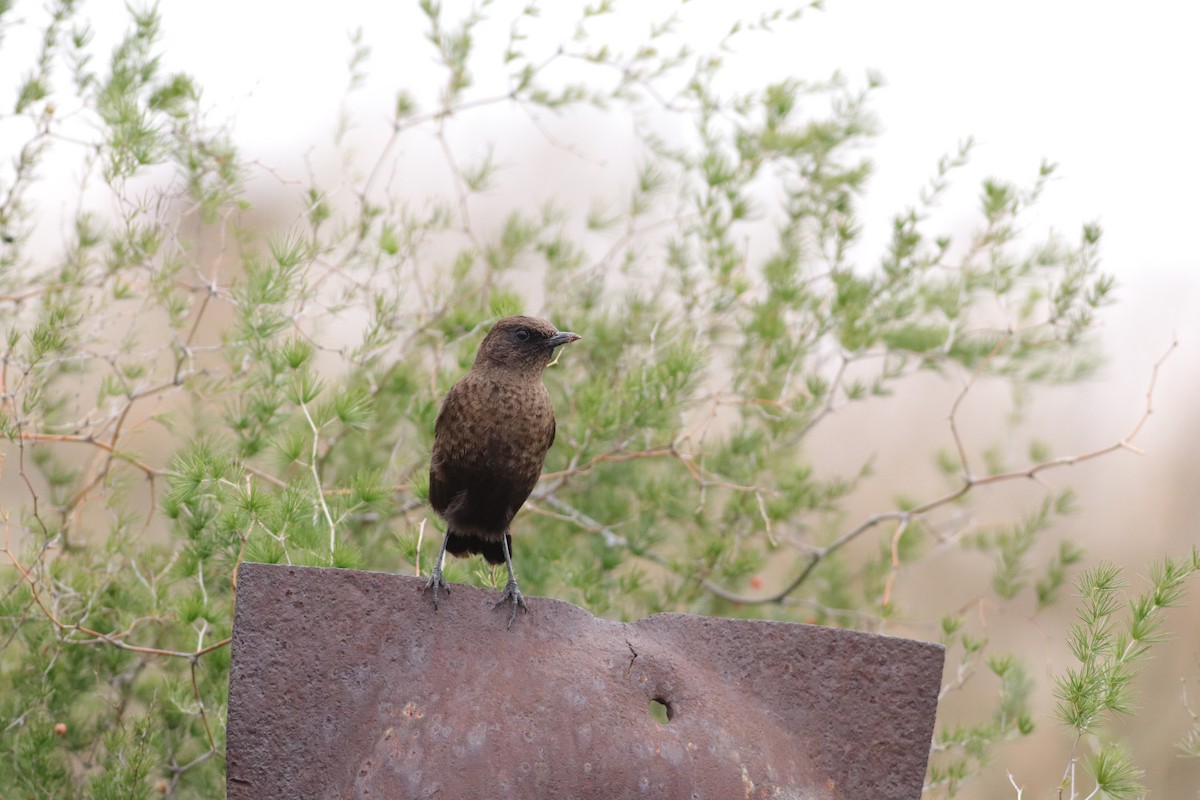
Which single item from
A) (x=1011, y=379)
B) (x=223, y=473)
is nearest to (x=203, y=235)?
(x=223, y=473)

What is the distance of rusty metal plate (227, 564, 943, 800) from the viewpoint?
1.94 m

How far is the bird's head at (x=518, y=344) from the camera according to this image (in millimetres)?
2600

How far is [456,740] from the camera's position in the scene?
1.93 m

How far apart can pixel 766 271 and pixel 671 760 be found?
7.70ft

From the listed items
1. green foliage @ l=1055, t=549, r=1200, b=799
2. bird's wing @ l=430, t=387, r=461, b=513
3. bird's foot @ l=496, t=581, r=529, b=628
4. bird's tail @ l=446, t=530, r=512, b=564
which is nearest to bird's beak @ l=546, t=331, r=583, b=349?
bird's wing @ l=430, t=387, r=461, b=513

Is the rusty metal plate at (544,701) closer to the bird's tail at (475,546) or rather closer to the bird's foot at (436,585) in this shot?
the bird's foot at (436,585)

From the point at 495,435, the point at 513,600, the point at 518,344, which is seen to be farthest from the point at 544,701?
the point at 518,344

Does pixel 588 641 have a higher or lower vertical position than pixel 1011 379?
higher

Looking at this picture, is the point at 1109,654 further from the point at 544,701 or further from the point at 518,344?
the point at 518,344

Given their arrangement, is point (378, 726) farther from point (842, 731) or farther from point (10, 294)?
point (10, 294)

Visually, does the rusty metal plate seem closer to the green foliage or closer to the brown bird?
the green foliage

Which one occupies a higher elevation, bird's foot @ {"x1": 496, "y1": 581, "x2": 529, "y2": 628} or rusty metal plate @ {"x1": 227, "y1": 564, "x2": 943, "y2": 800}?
bird's foot @ {"x1": 496, "y1": 581, "x2": 529, "y2": 628}

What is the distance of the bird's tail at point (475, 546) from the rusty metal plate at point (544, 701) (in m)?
0.51

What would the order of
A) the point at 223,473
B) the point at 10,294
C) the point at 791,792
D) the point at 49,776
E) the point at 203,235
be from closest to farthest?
the point at 791,792 < the point at 223,473 < the point at 49,776 < the point at 10,294 < the point at 203,235
